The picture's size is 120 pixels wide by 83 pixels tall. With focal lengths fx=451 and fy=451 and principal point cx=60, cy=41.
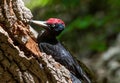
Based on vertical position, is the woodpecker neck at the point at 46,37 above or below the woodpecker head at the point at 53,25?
below

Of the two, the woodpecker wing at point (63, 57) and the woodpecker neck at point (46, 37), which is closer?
the woodpecker wing at point (63, 57)

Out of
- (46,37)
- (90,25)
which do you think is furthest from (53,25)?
(90,25)

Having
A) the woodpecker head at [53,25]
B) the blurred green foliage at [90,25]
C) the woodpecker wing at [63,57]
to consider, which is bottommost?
the woodpecker wing at [63,57]

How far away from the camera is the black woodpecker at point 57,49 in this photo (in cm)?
302

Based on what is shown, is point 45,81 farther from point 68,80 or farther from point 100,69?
point 100,69

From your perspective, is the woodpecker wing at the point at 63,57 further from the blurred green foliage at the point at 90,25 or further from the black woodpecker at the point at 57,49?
the blurred green foliage at the point at 90,25

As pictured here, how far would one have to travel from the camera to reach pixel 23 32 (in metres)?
2.79

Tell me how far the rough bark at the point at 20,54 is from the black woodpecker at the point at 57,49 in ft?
0.36

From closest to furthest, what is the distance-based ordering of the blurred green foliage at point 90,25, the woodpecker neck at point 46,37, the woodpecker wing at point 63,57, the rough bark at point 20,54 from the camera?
the rough bark at point 20,54 → the woodpecker wing at point 63,57 → the woodpecker neck at point 46,37 → the blurred green foliage at point 90,25

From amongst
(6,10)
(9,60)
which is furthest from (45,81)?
(6,10)

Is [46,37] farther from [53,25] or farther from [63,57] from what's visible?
[63,57]

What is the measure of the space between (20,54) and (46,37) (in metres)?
0.52

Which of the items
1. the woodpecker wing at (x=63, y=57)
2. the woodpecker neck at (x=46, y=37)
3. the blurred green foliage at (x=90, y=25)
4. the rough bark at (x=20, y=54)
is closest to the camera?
the rough bark at (x=20, y=54)

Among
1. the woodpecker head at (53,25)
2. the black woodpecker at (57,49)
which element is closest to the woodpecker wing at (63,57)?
the black woodpecker at (57,49)
